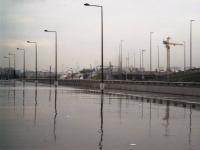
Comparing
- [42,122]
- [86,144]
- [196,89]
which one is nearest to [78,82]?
[196,89]

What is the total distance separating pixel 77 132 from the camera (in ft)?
49.0

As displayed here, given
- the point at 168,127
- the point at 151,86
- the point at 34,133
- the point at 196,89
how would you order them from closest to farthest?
the point at 34,133
the point at 168,127
the point at 196,89
the point at 151,86

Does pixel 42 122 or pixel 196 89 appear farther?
pixel 196 89

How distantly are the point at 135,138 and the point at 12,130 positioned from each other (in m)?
4.45

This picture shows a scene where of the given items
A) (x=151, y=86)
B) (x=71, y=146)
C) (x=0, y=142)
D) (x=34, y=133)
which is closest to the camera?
(x=71, y=146)

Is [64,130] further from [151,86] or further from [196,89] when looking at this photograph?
[151,86]

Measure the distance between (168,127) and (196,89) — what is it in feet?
95.4

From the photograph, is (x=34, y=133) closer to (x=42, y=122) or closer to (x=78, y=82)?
(x=42, y=122)

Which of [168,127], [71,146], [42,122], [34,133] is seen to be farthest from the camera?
[42,122]

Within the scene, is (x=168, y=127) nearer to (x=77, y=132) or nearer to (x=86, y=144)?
(x=77, y=132)

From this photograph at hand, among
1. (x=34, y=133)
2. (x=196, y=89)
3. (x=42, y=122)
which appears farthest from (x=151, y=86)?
(x=34, y=133)

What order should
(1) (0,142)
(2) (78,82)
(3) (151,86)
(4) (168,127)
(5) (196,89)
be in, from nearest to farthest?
(1) (0,142)
(4) (168,127)
(5) (196,89)
(3) (151,86)
(2) (78,82)

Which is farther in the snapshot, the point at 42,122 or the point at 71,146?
the point at 42,122

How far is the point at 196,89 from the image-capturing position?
44969 millimetres
